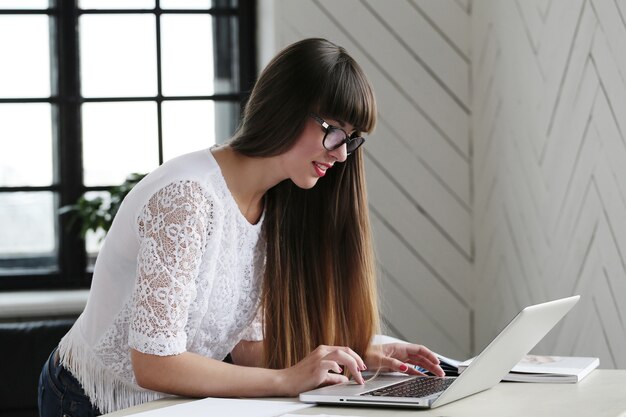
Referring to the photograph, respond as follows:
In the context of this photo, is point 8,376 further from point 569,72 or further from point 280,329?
point 569,72

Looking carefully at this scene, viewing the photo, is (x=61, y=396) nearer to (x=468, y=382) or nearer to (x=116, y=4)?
(x=468, y=382)

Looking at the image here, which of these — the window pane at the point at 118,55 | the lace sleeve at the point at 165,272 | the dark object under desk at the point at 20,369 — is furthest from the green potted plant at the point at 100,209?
the lace sleeve at the point at 165,272

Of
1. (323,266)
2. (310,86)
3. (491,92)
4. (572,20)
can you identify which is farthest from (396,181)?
(310,86)

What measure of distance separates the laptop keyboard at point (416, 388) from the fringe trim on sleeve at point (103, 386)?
0.48m

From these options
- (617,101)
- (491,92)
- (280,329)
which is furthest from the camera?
(491,92)

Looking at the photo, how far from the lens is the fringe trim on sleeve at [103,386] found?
6.20ft

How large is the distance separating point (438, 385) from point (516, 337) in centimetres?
19

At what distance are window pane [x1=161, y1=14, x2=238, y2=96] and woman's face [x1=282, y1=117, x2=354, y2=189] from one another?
1.78 m

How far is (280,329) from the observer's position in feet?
6.64

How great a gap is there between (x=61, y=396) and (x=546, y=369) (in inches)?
38.4

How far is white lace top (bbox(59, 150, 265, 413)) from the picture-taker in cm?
169

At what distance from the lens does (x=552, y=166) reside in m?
2.89

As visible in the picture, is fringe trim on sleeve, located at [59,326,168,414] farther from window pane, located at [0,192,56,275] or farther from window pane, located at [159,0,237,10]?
window pane, located at [159,0,237,10]

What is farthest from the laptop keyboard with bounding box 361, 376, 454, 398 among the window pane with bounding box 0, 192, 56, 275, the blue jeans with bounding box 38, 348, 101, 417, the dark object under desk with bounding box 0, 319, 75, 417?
the window pane with bounding box 0, 192, 56, 275
